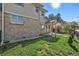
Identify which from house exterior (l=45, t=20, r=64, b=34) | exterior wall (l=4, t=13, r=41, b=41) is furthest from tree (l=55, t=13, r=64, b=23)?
exterior wall (l=4, t=13, r=41, b=41)

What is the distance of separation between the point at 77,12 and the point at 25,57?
1.46 meters

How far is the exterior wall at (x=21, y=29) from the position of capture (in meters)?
4.31


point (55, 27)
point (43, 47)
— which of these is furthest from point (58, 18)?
point (43, 47)

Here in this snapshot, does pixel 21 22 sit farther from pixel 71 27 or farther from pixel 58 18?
pixel 71 27

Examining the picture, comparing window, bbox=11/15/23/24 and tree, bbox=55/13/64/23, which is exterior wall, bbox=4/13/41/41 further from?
tree, bbox=55/13/64/23

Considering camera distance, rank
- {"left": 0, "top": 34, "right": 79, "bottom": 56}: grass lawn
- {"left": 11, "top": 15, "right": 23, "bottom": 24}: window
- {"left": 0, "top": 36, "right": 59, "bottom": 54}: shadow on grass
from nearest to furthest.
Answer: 1. {"left": 0, "top": 34, "right": 79, "bottom": 56}: grass lawn
2. {"left": 0, "top": 36, "right": 59, "bottom": 54}: shadow on grass
3. {"left": 11, "top": 15, "right": 23, "bottom": 24}: window

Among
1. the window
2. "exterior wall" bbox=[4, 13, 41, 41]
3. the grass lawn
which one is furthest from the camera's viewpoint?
the window

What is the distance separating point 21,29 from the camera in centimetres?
459

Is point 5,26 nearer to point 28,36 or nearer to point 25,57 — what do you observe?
point 28,36

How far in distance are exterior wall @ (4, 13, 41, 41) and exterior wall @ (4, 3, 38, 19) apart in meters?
0.13

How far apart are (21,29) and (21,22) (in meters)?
0.38

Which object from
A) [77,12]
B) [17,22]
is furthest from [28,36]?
[77,12]

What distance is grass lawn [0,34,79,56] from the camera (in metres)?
3.78

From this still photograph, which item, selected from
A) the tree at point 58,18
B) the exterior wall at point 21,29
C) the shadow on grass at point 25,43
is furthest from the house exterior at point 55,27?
the exterior wall at point 21,29
